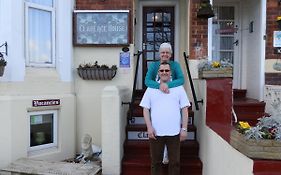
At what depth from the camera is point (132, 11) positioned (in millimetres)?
6242

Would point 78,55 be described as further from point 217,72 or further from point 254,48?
point 254,48

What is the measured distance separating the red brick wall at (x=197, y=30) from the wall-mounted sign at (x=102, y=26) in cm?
118

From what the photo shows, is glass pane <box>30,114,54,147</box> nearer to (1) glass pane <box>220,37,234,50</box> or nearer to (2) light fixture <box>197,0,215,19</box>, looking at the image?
(2) light fixture <box>197,0,215,19</box>

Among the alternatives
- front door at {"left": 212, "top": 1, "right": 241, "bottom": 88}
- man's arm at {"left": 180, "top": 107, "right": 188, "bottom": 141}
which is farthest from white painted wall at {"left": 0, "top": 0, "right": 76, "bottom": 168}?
front door at {"left": 212, "top": 1, "right": 241, "bottom": 88}

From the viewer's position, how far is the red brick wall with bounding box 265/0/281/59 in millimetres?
6211

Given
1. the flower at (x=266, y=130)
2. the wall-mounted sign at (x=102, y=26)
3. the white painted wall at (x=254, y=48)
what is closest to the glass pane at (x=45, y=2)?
the wall-mounted sign at (x=102, y=26)

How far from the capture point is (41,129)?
19.2 feet

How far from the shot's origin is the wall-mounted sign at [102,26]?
20.2 ft

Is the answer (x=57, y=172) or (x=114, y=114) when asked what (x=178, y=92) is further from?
(x=57, y=172)

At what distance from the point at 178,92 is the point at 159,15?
3.62m

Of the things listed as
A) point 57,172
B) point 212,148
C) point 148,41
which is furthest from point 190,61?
point 57,172

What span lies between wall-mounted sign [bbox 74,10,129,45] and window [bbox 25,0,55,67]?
47 centimetres

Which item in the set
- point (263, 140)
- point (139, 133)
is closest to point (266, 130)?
point (263, 140)

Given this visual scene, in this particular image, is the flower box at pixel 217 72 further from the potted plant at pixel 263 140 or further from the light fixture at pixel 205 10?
the potted plant at pixel 263 140
